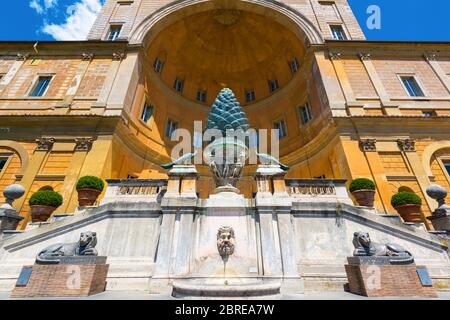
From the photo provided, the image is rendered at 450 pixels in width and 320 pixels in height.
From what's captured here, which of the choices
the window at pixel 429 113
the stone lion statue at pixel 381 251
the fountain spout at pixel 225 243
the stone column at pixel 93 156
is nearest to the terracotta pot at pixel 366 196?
the stone lion statue at pixel 381 251

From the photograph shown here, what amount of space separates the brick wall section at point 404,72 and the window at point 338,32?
397cm

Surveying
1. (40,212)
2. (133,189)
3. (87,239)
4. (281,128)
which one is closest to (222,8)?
(281,128)

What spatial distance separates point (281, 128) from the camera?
22.9m

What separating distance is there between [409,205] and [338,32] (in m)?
18.6

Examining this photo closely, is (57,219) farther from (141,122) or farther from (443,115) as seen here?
(443,115)

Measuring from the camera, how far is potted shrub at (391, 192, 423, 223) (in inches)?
398

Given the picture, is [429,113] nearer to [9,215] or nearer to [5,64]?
[9,215]

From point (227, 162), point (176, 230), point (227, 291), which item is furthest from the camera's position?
point (227, 162)

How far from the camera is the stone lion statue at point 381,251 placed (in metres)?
5.52

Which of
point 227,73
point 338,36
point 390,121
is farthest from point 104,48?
point 390,121

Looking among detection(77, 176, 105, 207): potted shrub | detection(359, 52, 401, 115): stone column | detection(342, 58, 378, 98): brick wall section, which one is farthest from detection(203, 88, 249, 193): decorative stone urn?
detection(359, 52, 401, 115): stone column

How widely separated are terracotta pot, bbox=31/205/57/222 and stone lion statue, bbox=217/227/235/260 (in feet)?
25.5

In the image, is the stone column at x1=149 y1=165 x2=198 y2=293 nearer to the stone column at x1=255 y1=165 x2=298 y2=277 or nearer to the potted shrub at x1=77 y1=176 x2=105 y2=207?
the stone column at x1=255 y1=165 x2=298 y2=277

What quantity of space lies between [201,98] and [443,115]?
2073 cm
